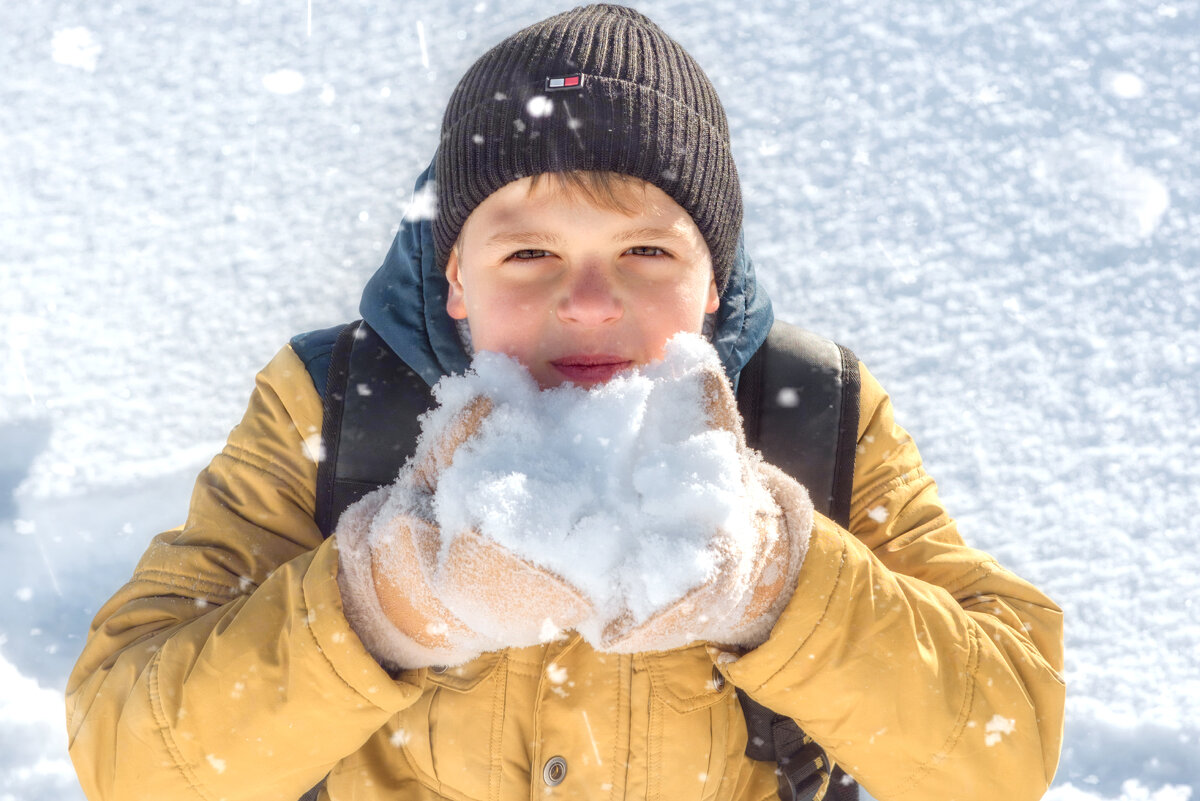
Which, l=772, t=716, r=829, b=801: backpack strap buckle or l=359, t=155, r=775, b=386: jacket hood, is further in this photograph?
l=359, t=155, r=775, b=386: jacket hood

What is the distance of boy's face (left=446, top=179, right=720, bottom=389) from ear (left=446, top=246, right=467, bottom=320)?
156mm

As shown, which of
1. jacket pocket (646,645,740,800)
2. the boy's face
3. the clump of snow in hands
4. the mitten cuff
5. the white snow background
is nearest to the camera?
the clump of snow in hands

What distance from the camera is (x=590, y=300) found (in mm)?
1417

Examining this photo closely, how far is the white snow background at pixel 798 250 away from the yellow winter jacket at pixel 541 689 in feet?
3.57

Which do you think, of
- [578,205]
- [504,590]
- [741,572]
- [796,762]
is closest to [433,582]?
[504,590]

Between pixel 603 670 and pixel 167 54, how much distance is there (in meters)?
2.73

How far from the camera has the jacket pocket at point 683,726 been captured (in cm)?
156

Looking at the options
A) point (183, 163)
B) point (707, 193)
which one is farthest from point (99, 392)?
point (707, 193)

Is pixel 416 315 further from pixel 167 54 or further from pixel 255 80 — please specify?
pixel 167 54

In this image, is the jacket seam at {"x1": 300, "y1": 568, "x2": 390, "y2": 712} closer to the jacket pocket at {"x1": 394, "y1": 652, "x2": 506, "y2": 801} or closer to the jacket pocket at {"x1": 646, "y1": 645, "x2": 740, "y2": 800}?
the jacket pocket at {"x1": 394, "y1": 652, "x2": 506, "y2": 801}

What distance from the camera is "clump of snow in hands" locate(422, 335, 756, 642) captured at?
3.73 ft

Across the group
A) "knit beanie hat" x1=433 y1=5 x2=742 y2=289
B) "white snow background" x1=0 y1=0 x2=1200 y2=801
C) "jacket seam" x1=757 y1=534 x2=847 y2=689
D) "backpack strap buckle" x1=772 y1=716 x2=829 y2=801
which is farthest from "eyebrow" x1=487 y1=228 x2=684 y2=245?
"white snow background" x1=0 y1=0 x2=1200 y2=801

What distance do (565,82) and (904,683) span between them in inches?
44.8

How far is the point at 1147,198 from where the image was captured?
9.76ft
